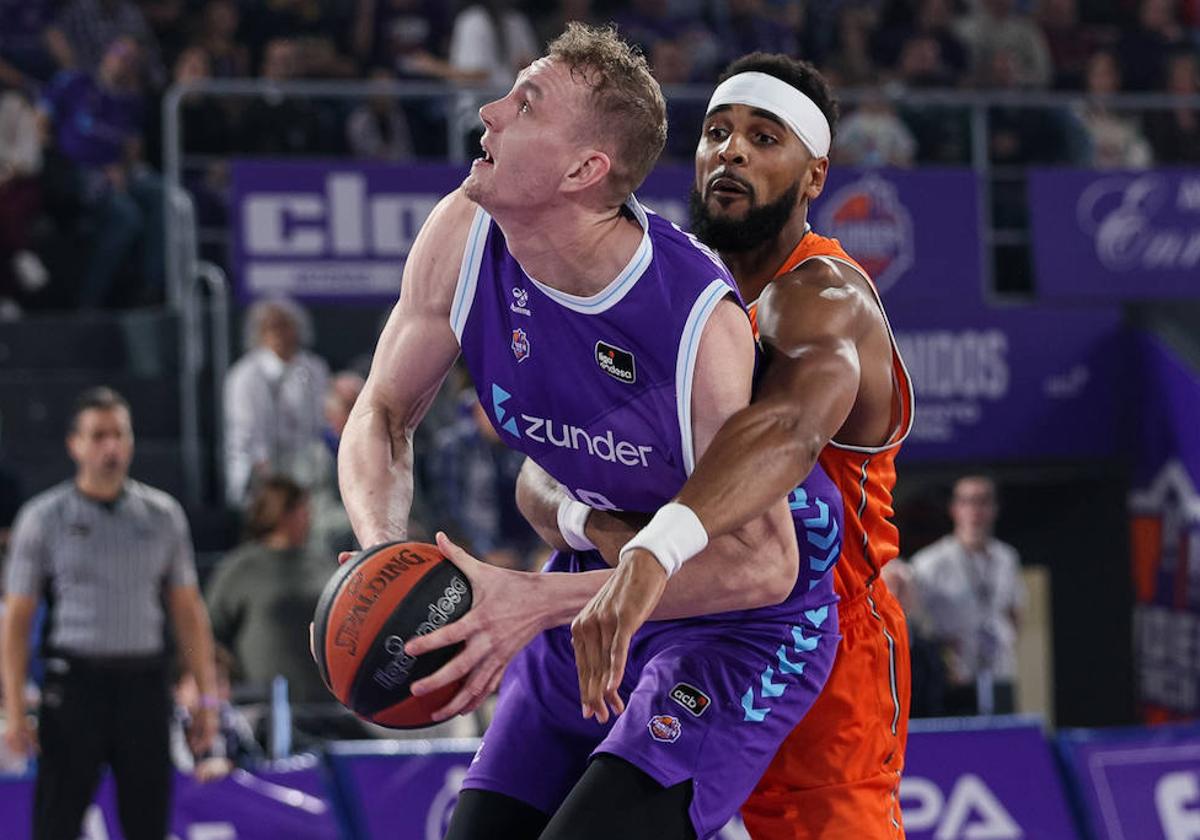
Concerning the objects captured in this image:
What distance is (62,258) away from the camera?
1254 centimetres

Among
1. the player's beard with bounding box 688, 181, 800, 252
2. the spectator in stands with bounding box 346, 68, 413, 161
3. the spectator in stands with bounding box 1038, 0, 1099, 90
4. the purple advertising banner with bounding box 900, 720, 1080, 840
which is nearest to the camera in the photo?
the player's beard with bounding box 688, 181, 800, 252

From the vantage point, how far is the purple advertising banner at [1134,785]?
29.5 feet

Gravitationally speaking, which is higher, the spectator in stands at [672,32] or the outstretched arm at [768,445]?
the spectator in stands at [672,32]

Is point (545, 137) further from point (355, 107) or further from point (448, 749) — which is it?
point (355, 107)

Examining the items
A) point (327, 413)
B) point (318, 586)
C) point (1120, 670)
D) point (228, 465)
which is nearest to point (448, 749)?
point (318, 586)

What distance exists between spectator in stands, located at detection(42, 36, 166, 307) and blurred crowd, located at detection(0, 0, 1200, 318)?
1cm

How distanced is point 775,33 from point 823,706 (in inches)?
422

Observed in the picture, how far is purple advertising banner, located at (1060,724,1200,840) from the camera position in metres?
8.99

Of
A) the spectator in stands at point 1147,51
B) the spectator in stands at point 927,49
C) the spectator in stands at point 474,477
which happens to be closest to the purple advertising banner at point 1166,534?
the spectator in stands at point 927,49

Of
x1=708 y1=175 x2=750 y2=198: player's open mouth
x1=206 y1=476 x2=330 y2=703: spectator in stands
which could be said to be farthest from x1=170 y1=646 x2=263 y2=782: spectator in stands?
x1=708 y1=175 x2=750 y2=198: player's open mouth

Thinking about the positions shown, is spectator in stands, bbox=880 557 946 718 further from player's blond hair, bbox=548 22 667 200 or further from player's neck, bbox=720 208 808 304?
player's blond hair, bbox=548 22 667 200

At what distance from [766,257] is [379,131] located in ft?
26.8

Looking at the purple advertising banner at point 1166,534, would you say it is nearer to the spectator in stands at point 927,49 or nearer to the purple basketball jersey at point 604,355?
the spectator in stands at point 927,49

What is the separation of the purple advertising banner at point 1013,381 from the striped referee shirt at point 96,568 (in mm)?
5323
